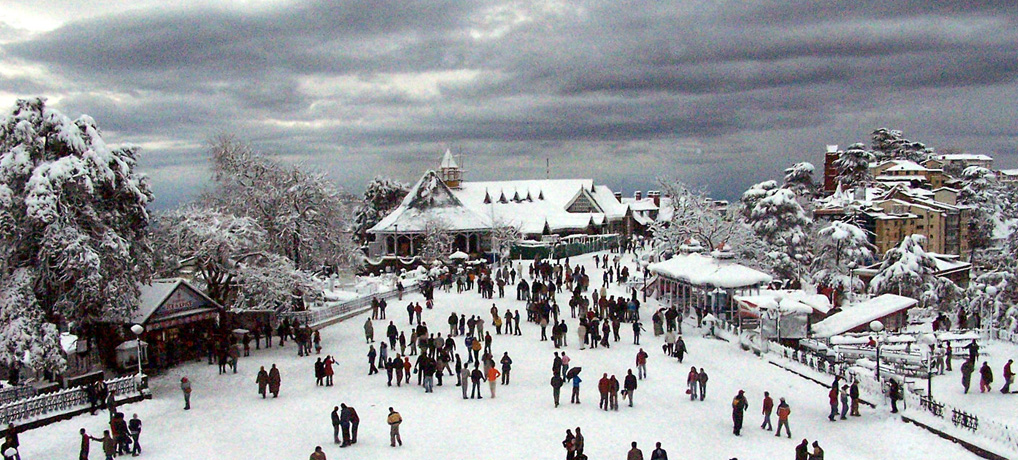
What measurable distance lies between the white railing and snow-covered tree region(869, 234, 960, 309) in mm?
36005

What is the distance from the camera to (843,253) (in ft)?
146

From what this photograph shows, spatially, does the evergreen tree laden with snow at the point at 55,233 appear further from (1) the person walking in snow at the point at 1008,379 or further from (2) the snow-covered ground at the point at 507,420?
(1) the person walking in snow at the point at 1008,379

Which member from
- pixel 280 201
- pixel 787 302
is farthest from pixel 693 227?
pixel 280 201

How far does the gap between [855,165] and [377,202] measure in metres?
50.5

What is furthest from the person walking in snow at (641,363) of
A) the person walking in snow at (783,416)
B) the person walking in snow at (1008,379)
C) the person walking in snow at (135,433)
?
the person walking in snow at (135,433)

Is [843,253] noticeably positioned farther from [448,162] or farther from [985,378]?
[448,162]

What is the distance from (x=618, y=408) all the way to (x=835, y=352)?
9.24m

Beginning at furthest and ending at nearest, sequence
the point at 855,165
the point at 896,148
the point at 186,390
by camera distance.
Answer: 1. the point at 896,148
2. the point at 855,165
3. the point at 186,390

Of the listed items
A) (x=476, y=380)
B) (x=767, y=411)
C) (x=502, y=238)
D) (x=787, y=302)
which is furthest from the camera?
(x=502, y=238)

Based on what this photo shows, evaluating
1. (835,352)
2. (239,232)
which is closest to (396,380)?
(239,232)

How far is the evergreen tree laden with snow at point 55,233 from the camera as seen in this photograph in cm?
1870

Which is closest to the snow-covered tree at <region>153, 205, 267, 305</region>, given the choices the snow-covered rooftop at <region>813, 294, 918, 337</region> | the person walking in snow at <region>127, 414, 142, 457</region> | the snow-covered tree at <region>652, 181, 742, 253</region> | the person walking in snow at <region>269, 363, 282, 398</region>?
the person walking in snow at <region>269, 363, 282, 398</region>

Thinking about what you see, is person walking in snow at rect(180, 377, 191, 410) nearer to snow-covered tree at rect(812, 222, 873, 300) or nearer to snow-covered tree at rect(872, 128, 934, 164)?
snow-covered tree at rect(812, 222, 873, 300)

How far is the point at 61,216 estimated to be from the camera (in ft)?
64.1
